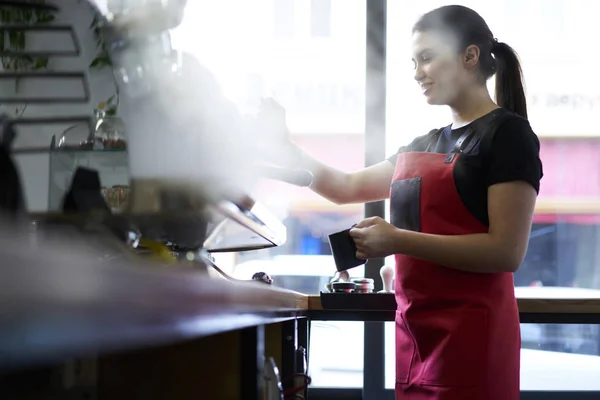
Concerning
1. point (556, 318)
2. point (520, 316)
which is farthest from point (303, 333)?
point (556, 318)

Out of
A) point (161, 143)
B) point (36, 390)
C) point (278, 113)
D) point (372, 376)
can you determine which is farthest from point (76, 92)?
point (372, 376)

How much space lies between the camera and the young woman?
5.02 ft

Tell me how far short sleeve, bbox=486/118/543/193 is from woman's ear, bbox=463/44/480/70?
0.20m

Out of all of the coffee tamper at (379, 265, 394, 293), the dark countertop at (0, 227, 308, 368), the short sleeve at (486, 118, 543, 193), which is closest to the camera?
the dark countertop at (0, 227, 308, 368)

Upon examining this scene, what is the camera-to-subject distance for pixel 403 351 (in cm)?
171

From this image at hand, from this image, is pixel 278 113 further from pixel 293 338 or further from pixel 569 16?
pixel 569 16

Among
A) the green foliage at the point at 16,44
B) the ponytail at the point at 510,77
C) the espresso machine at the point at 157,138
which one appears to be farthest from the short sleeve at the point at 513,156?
the green foliage at the point at 16,44

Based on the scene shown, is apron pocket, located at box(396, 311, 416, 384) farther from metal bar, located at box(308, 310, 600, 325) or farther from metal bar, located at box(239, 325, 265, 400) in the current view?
metal bar, located at box(239, 325, 265, 400)

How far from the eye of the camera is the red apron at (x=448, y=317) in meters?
1.57

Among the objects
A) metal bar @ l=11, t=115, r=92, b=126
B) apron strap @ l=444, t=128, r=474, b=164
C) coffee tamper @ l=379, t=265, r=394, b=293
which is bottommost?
coffee tamper @ l=379, t=265, r=394, b=293

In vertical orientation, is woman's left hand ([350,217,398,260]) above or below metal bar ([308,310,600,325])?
above

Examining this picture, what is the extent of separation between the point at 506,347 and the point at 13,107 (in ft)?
4.59

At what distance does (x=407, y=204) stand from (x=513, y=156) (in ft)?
0.93

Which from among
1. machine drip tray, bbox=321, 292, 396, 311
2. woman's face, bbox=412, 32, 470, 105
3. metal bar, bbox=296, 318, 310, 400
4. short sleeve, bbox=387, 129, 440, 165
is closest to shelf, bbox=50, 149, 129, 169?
woman's face, bbox=412, 32, 470, 105
